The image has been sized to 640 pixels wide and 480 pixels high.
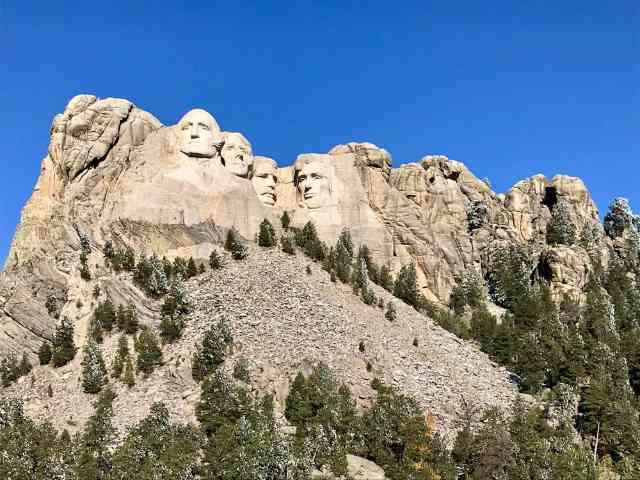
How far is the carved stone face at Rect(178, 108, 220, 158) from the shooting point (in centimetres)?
10681

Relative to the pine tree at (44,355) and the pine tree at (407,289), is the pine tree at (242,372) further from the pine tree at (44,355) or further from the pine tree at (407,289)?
the pine tree at (407,289)

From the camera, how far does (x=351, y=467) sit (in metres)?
69.0

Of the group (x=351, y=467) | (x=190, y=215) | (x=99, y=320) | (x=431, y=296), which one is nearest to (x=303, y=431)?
(x=351, y=467)

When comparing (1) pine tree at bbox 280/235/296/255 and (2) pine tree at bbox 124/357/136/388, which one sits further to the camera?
(1) pine tree at bbox 280/235/296/255

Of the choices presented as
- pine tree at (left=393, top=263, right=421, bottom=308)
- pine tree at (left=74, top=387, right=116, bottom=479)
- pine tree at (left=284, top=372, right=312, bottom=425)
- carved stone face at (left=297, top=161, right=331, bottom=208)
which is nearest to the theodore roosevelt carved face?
carved stone face at (left=297, top=161, right=331, bottom=208)

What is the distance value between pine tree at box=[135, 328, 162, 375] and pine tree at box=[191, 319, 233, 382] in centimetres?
316

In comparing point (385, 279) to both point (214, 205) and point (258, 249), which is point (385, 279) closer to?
point (258, 249)

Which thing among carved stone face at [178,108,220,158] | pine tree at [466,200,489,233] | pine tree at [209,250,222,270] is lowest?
pine tree at [209,250,222,270]

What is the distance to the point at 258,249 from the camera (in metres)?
103

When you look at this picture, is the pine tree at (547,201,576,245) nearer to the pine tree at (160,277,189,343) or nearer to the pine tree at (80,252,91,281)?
the pine tree at (160,277,189,343)

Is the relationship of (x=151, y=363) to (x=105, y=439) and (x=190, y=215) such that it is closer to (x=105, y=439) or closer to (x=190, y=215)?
(x=105, y=439)

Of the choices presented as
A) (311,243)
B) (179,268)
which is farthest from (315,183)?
(179,268)

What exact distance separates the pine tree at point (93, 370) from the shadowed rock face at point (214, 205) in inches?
329

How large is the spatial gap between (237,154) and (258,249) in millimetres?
13250
